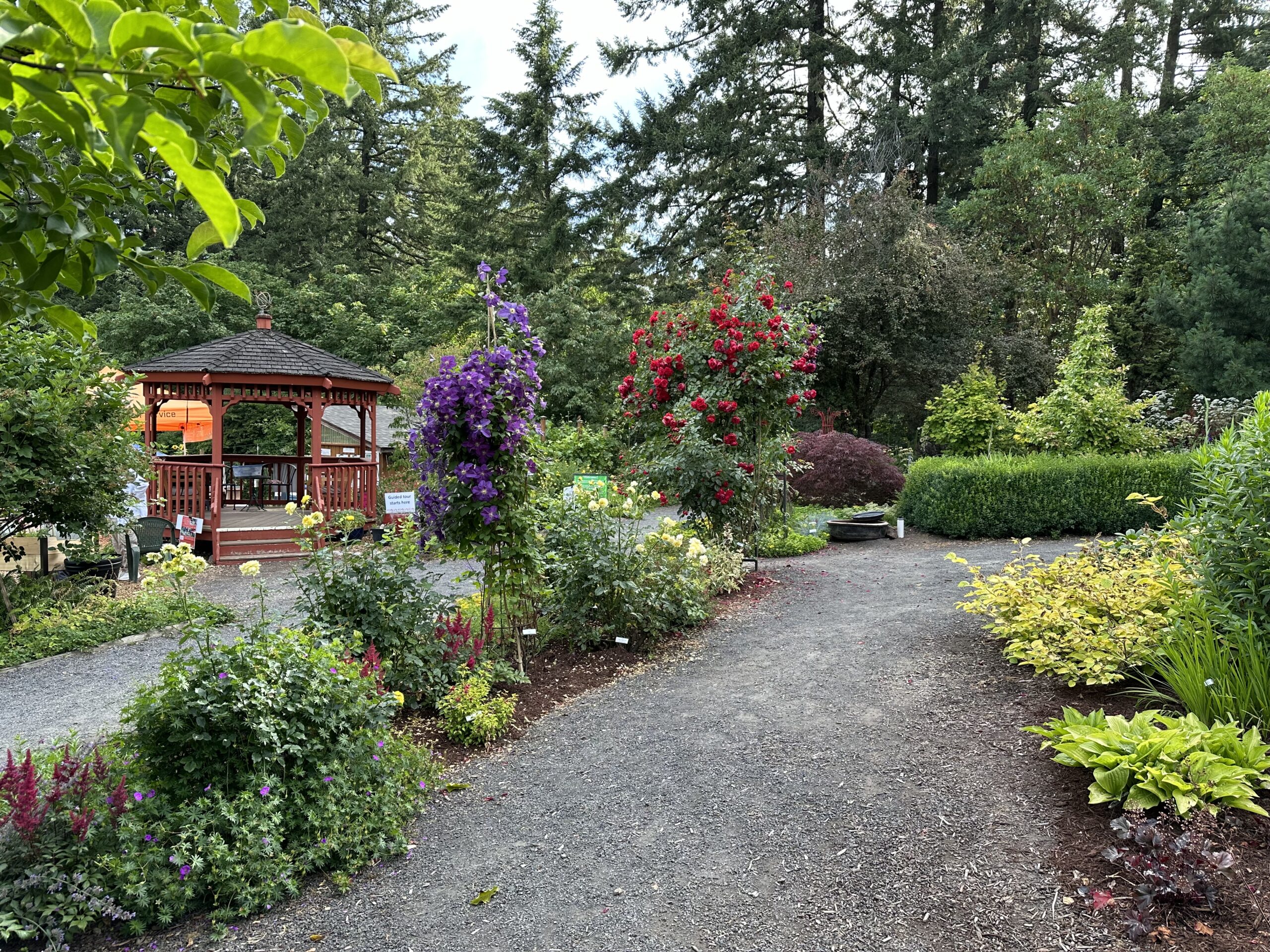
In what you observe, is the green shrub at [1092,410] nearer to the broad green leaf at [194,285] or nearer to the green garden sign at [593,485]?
the green garden sign at [593,485]

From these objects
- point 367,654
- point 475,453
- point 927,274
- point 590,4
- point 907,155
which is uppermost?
point 590,4

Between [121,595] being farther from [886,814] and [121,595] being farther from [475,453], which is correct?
[886,814]

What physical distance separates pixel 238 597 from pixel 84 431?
2231 mm

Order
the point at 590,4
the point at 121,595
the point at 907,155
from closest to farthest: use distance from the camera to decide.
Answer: the point at 121,595
the point at 907,155
the point at 590,4

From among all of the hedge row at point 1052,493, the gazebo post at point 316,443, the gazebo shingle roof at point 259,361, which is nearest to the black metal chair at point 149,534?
the gazebo post at point 316,443

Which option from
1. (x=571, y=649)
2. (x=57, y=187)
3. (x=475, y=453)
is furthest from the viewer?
(x=571, y=649)

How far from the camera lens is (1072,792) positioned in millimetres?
3047

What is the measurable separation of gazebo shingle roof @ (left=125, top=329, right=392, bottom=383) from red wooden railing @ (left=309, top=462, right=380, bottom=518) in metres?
1.33

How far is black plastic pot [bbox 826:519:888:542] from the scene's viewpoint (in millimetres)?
10344

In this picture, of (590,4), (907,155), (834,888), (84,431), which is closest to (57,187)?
(834,888)

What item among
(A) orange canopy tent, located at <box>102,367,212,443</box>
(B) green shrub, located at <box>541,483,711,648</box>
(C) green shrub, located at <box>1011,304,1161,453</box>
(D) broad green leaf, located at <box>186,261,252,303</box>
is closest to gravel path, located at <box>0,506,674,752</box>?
(B) green shrub, located at <box>541,483,711,648</box>

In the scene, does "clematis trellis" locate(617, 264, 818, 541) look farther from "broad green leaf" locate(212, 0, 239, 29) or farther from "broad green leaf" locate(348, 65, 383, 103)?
"broad green leaf" locate(348, 65, 383, 103)

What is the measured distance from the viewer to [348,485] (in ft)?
36.7

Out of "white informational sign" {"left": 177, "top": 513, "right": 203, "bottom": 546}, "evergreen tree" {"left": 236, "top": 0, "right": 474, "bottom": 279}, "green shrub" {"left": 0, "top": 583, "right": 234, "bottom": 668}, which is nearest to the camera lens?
"green shrub" {"left": 0, "top": 583, "right": 234, "bottom": 668}
